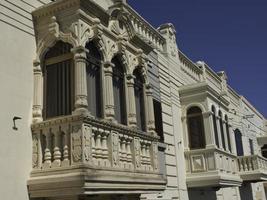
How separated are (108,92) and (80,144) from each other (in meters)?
1.65

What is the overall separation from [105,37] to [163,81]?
5417 millimetres

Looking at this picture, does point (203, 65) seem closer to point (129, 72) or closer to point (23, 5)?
point (129, 72)

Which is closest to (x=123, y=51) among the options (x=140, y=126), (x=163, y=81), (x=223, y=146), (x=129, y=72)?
(x=129, y=72)

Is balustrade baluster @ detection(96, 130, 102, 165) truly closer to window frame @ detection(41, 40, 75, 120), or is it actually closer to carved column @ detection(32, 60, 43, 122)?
window frame @ detection(41, 40, 75, 120)

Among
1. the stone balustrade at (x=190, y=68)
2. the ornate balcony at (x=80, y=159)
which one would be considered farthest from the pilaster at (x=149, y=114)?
the stone balustrade at (x=190, y=68)

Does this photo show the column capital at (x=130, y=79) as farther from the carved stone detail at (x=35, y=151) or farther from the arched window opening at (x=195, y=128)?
the arched window opening at (x=195, y=128)

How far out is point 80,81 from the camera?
7074 millimetres

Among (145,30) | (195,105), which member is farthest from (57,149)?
(195,105)

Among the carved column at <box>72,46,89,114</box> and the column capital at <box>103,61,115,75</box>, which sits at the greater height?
the column capital at <box>103,61,115,75</box>

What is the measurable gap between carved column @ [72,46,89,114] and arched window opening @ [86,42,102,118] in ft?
1.05

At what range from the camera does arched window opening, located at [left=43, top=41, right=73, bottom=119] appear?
7.36m

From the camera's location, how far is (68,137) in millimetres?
6781

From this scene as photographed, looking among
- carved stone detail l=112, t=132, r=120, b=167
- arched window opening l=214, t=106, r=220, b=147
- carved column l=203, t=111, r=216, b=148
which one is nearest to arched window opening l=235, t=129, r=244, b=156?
arched window opening l=214, t=106, r=220, b=147

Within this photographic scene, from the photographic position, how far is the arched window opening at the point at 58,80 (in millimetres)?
7355
